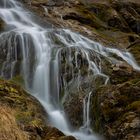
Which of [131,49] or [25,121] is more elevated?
[131,49]

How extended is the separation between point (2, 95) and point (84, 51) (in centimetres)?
858

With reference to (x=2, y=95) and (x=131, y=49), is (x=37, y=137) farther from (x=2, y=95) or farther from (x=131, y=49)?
(x=131, y=49)

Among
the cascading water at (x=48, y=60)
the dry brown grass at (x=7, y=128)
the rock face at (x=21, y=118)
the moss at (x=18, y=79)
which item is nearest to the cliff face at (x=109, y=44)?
the cascading water at (x=48, y=60)

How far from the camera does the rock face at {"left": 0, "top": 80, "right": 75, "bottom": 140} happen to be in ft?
33.1

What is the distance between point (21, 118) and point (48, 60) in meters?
8.88

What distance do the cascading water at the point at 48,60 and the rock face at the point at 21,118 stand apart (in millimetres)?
1571

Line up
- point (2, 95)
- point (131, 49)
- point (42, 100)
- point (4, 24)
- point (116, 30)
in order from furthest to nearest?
point (116, 30) < point (131, 49) < point (4, 24) < point (42, 100) < point (2, 95)

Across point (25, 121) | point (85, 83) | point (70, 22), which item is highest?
point (70, 22)

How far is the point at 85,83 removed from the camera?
64.5 ft

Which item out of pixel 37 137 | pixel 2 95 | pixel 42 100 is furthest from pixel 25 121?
pixel 42 100

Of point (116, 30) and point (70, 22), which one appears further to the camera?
point (116, 30)

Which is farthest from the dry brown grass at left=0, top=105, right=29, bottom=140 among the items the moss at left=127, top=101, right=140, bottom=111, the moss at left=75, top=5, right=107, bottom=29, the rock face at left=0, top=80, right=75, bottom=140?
the moss at left=75, top=5, right=107, bottom=29

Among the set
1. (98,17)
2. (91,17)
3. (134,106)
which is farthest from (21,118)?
(98,17)

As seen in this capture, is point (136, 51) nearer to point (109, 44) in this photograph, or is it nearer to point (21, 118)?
point (109, 44)
